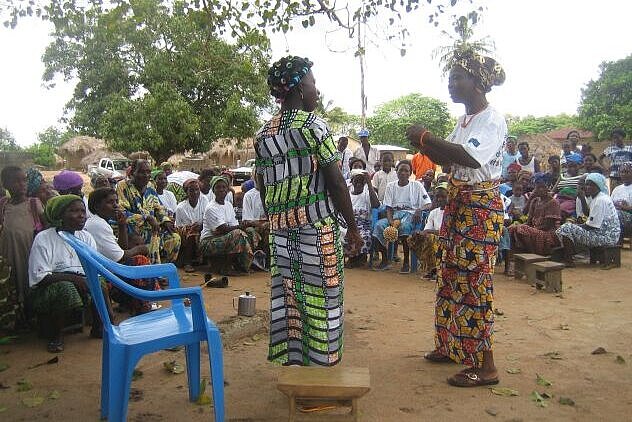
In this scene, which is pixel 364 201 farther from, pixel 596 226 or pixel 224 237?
pixel 596 226

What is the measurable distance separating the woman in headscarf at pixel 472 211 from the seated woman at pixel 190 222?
16.8 ft

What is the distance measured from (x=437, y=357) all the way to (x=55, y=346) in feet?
9.80

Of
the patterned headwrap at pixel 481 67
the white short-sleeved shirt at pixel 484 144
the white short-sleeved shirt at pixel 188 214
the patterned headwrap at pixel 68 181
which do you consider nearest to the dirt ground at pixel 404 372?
the white short-sleeved shirt at pixel 484 144

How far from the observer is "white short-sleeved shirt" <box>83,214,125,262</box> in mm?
4758

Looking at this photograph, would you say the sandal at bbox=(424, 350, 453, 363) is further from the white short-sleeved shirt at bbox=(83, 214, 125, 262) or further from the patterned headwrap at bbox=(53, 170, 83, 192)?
the patterned headwrap at bbox=(53, 170, 83, 192)

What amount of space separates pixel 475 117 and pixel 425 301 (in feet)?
10.7

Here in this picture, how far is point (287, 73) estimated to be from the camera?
118 inches

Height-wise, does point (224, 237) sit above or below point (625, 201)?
below

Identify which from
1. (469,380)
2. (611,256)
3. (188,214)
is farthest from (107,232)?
(611,256)

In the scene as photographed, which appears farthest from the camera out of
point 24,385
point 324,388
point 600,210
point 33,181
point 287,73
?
point 600,210

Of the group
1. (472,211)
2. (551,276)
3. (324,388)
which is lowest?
(551,276)

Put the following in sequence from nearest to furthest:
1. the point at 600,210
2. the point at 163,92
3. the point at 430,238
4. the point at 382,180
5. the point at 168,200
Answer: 1. the point at 430,238
2. the point at 600,210
3. the point at 168,200
4. the point at 382,180
5. the point at 163,92

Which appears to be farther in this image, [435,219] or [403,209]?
[403,209]

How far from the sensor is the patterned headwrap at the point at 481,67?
349 centimetres
